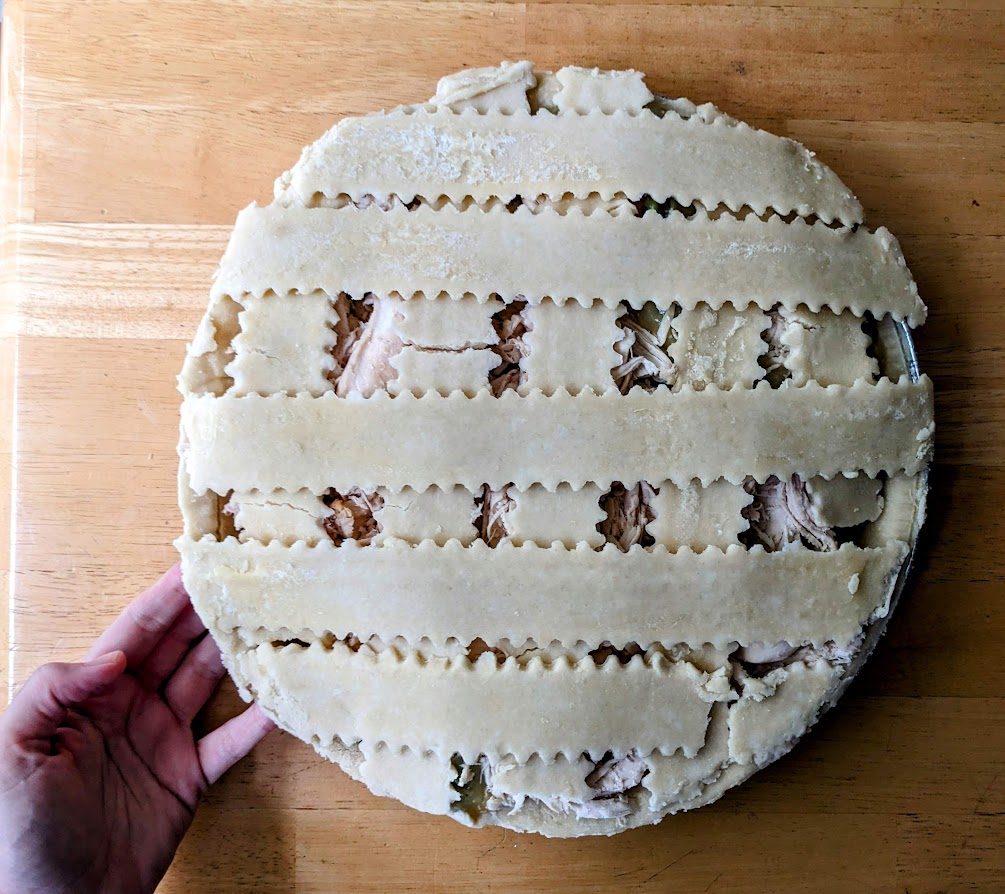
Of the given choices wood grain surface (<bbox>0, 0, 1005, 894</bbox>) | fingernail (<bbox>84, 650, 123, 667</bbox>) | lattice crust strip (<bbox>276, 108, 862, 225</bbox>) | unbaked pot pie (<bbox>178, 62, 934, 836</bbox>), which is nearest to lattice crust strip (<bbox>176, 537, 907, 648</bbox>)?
unbaked pot pie (<bbox>178, 62, 934, 836</bbox>)

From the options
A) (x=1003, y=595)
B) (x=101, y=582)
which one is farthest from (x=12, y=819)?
(x=1003, y=595)

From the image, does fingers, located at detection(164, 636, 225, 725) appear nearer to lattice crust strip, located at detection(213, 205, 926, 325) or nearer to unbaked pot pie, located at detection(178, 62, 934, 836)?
unbaked pot pie, located at detection(178, 62, 934, 836)

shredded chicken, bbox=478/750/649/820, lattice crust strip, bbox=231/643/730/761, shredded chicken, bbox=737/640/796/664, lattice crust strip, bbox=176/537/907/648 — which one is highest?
lattice crust strip, bbox=176/537/907/648

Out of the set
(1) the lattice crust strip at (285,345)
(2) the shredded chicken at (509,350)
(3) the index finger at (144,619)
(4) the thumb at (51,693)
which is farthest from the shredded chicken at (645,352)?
(4) the thumb at (51,693)

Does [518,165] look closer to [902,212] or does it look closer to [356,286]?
[356,286]

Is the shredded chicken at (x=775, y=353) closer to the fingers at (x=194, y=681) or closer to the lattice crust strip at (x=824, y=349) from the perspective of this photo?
the lattice crust strip at (x=824, y=349)

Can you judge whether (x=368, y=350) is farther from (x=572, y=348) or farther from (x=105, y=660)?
(x=105, y=660)

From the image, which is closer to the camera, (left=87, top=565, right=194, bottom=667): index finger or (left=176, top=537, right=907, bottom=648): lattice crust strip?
(left=176, top=537, right=907, bottom=648): lattice crust strip
